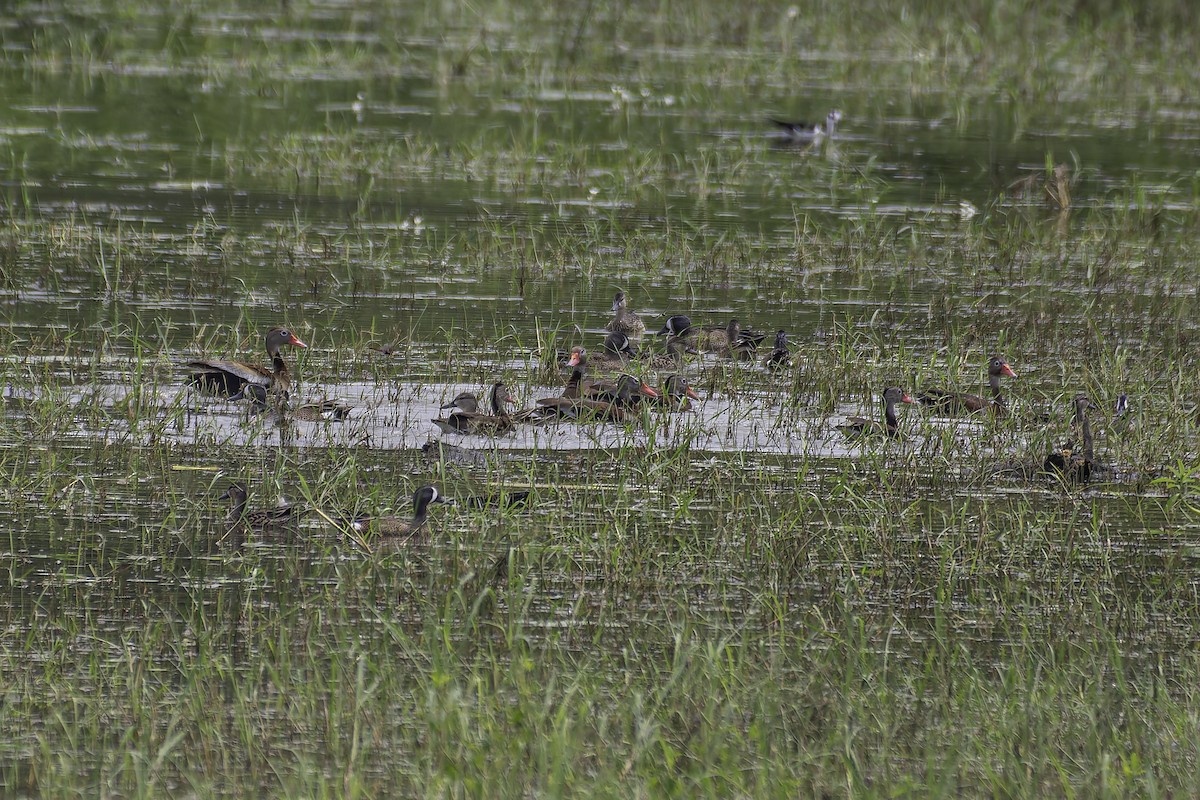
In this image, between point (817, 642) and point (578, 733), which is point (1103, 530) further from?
point (578, 733)

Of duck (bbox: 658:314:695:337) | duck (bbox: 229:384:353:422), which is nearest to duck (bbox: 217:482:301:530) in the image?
duck (bbox: 229:384:353:422)

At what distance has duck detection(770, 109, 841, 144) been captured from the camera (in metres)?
20.9

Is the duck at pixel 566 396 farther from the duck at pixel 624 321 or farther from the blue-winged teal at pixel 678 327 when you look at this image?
the blue-winged teal at pixel 678 327

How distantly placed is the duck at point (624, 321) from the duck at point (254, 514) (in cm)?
395

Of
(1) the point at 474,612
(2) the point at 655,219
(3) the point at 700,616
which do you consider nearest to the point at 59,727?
(1) the point at 474,612

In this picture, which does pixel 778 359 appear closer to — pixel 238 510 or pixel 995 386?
pixel 995 386

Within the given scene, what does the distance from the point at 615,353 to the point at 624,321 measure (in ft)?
2.57

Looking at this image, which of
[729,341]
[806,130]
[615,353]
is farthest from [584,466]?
[806,130]

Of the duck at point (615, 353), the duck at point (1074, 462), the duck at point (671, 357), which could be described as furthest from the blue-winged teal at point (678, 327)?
the duck at point (1074, 462)

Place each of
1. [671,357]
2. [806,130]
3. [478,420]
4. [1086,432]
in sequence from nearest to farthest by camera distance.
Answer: [1086,432]
[478,420]
[671,357]
[806,130]

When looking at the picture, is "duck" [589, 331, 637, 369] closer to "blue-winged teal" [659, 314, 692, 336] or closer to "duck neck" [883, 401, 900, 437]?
"blue-winged teal" [659, 314, 692, 336]

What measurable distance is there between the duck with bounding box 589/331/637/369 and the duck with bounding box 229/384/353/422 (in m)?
1.79

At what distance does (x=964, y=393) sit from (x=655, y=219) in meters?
5.57

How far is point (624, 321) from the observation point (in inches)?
497
